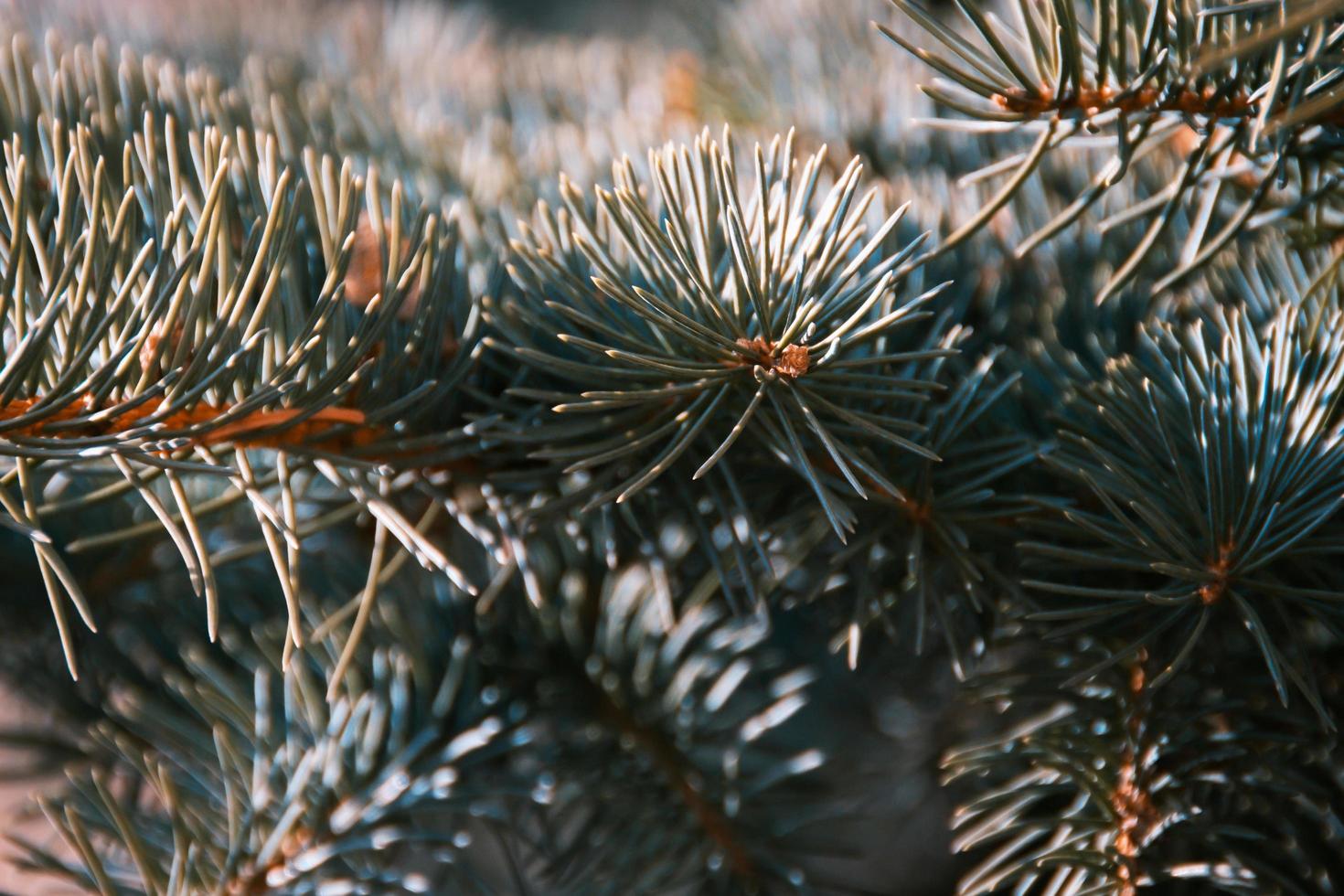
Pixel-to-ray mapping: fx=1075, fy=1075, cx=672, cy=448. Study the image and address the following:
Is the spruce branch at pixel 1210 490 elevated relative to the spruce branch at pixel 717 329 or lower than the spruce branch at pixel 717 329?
lower

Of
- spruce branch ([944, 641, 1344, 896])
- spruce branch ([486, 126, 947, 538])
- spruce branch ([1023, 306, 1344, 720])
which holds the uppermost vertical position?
spruce branch ([486, 126, 947, 538])

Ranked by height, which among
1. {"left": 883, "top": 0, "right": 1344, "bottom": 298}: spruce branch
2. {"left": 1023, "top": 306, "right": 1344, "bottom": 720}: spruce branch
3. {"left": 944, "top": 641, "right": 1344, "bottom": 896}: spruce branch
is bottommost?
{"left": 944, "top": 641, "right": 1344, "bottom": 896}: spruce branch

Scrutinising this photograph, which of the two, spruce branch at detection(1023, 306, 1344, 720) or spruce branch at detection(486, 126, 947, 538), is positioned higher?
spruce branch at detection(486, 126, 947, 538)

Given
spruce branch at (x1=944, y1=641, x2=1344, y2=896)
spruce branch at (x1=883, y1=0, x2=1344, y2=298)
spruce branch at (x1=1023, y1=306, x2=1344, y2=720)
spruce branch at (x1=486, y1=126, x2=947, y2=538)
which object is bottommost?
spruce branch at (x1=944, y1=641, x2=1344, y2=896)

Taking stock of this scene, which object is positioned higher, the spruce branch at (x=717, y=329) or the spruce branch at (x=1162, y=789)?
the spruce branch at (x=717, y=329)

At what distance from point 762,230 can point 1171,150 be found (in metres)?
0.17

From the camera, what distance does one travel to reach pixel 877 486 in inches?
8.4

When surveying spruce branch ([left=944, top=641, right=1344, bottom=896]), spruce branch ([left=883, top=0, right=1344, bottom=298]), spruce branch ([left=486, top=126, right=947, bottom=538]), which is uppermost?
spruce branch ([left=883, top=0, right=1344, bottom=298])

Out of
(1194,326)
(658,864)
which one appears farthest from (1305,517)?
(658,864)

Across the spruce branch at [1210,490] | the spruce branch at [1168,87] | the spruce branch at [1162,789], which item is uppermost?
the spruce branch at [1168,87]

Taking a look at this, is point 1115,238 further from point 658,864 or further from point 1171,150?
point 658,864

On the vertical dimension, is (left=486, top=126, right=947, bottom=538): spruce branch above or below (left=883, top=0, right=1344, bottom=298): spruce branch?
below

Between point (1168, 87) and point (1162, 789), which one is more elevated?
point (1168, 87)

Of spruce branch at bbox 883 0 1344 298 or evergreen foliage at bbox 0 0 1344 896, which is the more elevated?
spruce branch at bbox 883 0 1344 298
